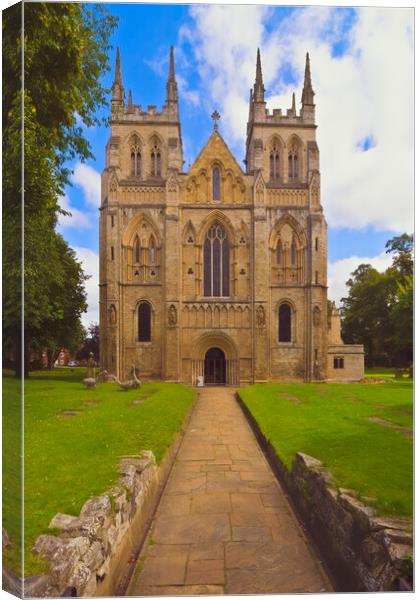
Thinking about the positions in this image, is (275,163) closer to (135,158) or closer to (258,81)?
(135,158)

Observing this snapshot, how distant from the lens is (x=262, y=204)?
2686cm

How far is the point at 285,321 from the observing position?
89.8ft

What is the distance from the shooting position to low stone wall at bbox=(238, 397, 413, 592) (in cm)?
343

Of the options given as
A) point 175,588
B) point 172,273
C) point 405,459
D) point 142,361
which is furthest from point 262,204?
point 175,588

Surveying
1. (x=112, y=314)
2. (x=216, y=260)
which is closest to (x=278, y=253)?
(x=216, y=260)

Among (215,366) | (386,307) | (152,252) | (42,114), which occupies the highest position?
(152,252)

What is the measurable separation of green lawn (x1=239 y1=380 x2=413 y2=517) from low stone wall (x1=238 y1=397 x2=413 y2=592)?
0.26 metres

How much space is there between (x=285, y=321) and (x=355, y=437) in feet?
63.2

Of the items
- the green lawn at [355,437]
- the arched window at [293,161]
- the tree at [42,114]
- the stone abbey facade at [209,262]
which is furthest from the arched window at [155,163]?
the tree at [42,114]

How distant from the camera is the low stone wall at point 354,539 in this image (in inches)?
135

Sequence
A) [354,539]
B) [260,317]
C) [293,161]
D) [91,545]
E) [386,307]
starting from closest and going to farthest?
[91,545] → [354,539] → [386,307] → [293,161] → [260,317]

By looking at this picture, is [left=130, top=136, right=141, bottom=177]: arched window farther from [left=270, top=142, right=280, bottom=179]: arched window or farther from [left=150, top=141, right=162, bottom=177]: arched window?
[left=270, top=142, right=280, bottom=179]: arched window

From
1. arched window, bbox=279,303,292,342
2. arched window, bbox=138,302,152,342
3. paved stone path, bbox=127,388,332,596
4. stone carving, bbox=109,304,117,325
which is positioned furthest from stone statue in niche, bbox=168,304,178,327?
paved stone path, bbox=127,388,332,596

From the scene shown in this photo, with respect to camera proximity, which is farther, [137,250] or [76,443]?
[137,250]
